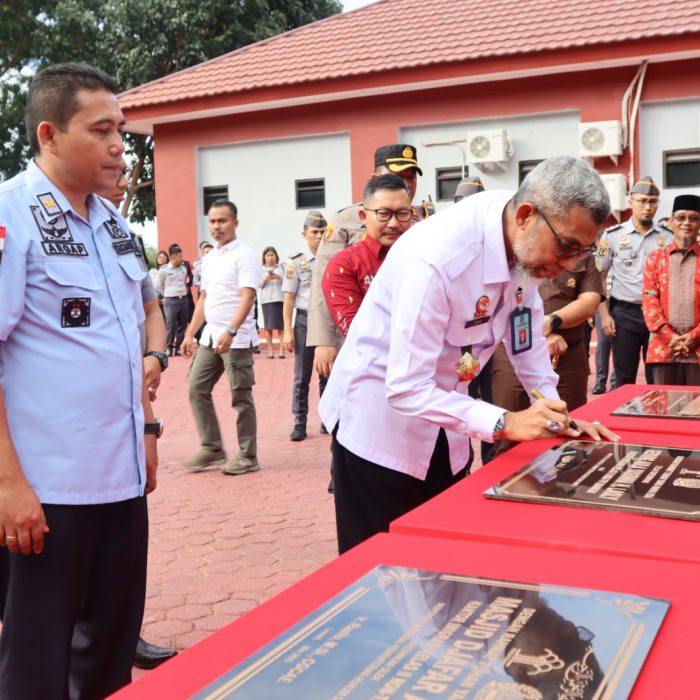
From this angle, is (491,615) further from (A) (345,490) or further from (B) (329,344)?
(B) (329,344)

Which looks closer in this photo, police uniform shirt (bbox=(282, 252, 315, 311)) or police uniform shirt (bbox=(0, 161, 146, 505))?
police uniform shirt (bbox=(0, 161, 146, 505))

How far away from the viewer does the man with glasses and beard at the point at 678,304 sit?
4922 mm

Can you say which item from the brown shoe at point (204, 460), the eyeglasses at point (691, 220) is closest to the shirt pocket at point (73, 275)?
the eyeglasses at point (691, 220)

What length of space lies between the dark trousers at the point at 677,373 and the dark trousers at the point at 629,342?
1.09 m

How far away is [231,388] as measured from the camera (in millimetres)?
5895

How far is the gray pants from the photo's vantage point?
5820 millimetres

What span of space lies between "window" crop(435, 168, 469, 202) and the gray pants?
798 centimetres

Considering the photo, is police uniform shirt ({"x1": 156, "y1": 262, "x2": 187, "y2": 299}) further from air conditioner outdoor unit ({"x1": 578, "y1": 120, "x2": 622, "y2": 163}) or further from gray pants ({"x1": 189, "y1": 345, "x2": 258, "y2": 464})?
gray pants ({"x1": 189, "y1": 345, "x2": 258, "y2": 464})

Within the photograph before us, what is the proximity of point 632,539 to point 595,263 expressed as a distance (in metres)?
3.01

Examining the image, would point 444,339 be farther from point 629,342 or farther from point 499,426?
point 629,342

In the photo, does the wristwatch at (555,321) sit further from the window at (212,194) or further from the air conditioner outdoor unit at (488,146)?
the window at (212,194)

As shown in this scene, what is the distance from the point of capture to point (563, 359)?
4.39 metres

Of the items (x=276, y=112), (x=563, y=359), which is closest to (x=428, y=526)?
(x=563, y=359)

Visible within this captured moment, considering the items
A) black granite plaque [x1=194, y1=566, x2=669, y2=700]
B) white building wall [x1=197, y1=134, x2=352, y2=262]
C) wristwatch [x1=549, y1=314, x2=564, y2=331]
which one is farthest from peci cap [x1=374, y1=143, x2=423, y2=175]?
white building wall [x1=197, y1=134, x2=352, y2=262]
